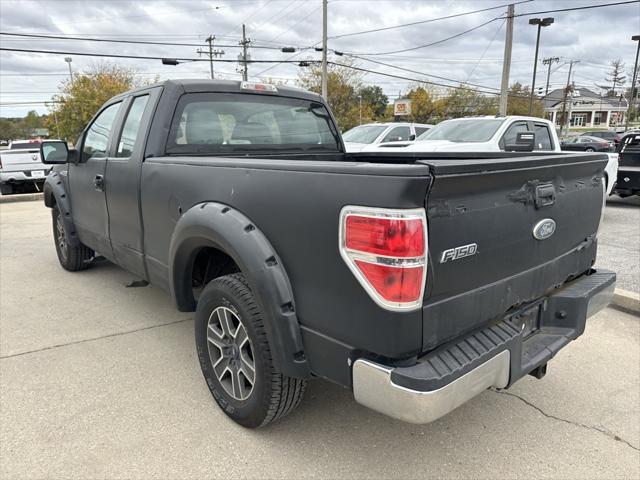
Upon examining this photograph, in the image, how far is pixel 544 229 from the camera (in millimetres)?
2330

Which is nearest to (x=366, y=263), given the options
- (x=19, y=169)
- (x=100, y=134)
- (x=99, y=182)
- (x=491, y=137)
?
(x=99, y=182)

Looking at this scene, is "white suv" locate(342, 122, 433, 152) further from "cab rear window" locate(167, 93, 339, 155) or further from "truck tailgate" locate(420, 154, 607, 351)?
"truck tailgate" locate(420, 154, 607, 351)

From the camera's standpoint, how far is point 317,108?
413cm

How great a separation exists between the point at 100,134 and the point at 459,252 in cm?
371

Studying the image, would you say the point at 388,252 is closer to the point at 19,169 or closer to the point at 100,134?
the point at 100,134

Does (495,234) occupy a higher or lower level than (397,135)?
lower

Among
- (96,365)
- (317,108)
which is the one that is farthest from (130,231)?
(317,108)

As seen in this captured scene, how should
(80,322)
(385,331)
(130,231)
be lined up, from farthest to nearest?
1. (80,322)
2. (130,231)
3. (385,331)

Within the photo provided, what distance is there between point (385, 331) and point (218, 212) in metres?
1.10

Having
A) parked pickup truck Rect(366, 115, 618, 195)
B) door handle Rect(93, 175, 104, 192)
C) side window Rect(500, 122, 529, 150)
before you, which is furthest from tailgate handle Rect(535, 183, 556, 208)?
side window Rect(500, 122, 529, 150)

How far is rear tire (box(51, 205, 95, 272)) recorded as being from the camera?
210 inches

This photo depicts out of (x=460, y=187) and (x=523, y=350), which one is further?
(x=523, y=350)

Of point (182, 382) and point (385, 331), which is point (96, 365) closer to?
point (182, 382)

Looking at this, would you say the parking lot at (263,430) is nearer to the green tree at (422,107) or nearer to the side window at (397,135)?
the side window at (397,135)
